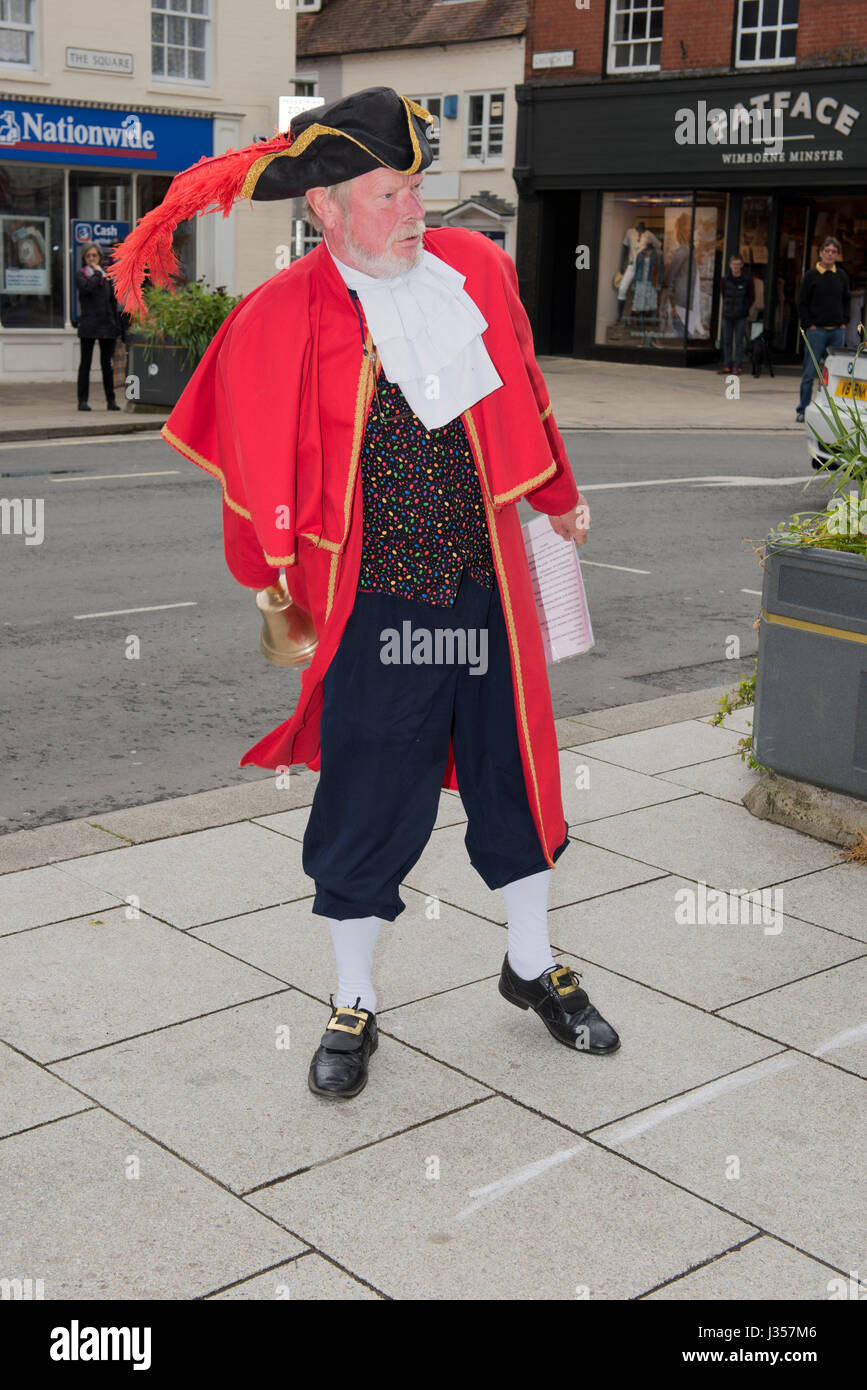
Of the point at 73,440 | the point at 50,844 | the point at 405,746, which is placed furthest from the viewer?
the point at 73,440

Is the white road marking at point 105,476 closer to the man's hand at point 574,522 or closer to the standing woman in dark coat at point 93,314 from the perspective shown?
the standing woman in dark coat at point 93,314

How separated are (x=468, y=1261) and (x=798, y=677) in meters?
2.77

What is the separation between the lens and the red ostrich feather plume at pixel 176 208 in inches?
129

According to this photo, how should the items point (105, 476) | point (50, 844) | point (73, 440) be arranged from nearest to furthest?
point (50, 844), point (105, 476), point (73, 440)

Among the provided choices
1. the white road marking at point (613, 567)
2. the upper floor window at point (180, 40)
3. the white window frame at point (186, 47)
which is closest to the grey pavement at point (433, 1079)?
the white road marking at point (613, 567)

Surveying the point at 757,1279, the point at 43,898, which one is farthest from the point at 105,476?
the point at 757,1279

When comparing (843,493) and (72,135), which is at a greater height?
(72,135)

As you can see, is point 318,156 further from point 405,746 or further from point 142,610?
point 142,610

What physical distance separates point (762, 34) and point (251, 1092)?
26.2 m

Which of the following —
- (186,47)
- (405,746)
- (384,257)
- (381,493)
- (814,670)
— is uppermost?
(186,47)

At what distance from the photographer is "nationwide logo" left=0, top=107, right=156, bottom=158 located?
21422mm

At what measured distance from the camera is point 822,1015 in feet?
12.7

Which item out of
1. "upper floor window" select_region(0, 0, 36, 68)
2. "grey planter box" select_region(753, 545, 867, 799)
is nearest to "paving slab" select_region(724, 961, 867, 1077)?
"grey planter box" select_region(753, 545, 867, 799)

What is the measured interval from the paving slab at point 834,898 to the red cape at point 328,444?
1207mm
